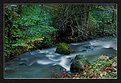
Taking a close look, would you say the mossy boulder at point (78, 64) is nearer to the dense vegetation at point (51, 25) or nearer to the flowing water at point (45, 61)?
the flowing water at point (45, 61)

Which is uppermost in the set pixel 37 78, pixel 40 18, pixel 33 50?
pixel 40 18

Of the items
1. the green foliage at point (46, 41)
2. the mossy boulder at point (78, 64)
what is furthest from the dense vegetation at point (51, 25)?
the mossy boulder at point (78, 64)

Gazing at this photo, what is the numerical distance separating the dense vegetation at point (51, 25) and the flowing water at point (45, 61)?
0.27ft

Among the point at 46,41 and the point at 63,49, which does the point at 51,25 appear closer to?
the point at 46,41

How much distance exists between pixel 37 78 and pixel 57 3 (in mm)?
1035

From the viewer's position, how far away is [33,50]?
5.71 meters

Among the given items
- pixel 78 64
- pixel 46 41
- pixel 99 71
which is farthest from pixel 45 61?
pixel 99 71

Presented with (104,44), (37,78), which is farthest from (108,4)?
(37,78)

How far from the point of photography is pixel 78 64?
5691 millimetres

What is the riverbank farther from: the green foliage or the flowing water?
the green foliage

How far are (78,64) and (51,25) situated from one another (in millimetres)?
636

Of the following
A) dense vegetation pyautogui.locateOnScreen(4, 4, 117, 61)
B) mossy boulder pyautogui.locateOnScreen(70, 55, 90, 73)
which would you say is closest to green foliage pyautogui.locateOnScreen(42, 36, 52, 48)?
dense vegetation pyautogui.locateOnScreen(4, 4, 117, 61)

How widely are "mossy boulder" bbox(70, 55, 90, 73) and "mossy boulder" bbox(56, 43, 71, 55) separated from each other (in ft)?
0.47

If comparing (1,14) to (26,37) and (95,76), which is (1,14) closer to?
(26,37)
